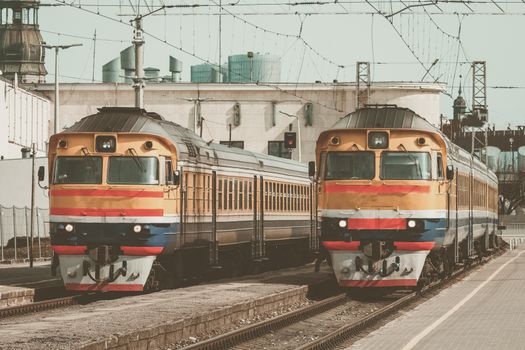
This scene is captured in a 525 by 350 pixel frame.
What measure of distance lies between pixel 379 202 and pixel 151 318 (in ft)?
26.5

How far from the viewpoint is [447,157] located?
89.4 feet

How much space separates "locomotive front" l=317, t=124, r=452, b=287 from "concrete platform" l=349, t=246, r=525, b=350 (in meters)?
1.16

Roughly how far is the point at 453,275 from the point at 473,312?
38.6ft

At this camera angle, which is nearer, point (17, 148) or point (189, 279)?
point (189, 279)

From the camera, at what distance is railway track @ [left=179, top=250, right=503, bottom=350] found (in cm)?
1777

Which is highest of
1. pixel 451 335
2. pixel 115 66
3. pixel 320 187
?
pixel 115 66

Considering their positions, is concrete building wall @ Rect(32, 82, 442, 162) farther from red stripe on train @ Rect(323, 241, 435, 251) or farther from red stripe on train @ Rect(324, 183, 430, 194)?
red stripe on train @ Rect(323, 241, 435, 251)

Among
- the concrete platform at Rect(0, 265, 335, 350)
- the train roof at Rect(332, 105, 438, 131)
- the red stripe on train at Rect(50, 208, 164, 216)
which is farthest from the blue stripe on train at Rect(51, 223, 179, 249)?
the train roof at Rect(332, 105, 438, 131)

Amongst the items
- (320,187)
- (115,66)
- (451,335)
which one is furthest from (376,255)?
(115,66)

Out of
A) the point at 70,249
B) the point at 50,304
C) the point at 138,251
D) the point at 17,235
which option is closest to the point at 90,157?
the point at 70,249

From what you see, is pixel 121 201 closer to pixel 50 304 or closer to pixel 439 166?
pixel 50 304

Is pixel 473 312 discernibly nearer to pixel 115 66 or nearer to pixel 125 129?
pixel 125 129

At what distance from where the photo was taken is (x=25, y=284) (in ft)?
95.8

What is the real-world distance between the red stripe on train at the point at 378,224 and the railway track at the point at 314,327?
147 centimetres
